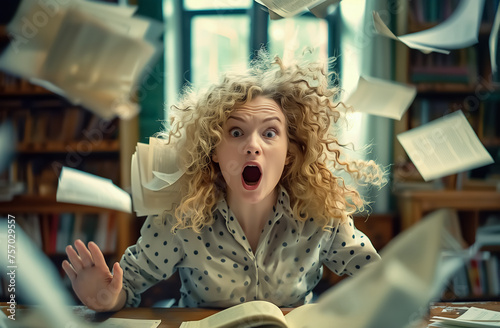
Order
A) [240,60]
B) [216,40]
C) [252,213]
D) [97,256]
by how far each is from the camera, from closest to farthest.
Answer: [97,256] < [252,213] < [240,60] < [216,40]

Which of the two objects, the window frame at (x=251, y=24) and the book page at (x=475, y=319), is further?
the window frame at (x=251, y=24)

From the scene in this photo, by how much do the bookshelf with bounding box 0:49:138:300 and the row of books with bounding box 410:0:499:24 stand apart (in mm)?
1433

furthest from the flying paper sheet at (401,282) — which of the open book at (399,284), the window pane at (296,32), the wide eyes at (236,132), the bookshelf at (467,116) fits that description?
the bookshelf at (467,116)

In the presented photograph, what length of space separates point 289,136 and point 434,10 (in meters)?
1.63

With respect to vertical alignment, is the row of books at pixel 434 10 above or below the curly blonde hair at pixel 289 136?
above

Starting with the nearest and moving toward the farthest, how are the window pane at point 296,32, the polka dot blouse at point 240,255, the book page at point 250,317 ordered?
the book page at point 250,317 < the polka dot blouse at point 240,255 < the window pane at point 296,32

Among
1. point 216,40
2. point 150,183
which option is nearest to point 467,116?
point 216,40

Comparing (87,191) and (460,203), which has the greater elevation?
(87,191)

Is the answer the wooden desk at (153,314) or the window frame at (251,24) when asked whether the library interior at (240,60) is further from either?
the wooden desk at (153,314)

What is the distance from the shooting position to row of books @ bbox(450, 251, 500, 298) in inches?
82.0

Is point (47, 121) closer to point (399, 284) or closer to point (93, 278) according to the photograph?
point (93, 278)

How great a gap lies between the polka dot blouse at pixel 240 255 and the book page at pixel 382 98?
215 millimetres

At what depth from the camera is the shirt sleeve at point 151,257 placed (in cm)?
80

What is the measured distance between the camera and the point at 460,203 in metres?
2.03
